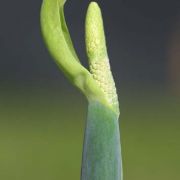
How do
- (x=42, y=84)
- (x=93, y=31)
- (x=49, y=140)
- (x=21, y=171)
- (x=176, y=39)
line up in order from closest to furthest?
(x=93, y=31) → (x=21, y=171) → (x=49, y=140) → (x=42, y=84) → (x=176, y=39)

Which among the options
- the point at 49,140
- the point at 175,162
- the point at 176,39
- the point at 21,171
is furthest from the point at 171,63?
the point at 21,171

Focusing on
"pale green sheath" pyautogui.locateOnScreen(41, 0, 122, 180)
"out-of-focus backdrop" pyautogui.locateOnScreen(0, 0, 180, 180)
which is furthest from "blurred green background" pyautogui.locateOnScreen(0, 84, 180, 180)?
"pale green sheath" pyautogui.locateOnScreen(41, 0, 122, 180)

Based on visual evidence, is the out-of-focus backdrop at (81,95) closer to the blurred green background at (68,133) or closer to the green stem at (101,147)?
the blurred green background at (68,133)

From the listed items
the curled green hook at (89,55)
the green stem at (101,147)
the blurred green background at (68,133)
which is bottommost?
the green stem at (101,147)

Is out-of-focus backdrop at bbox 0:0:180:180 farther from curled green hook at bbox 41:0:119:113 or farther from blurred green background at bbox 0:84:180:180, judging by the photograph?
curled green hook at bbox 41:0:119:113

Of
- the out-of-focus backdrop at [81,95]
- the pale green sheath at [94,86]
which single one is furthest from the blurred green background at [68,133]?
the pale green sheath at [94,86]

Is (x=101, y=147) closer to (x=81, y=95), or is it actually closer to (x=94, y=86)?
(x=94, y=86)

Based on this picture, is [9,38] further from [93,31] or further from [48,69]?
[93,31]
